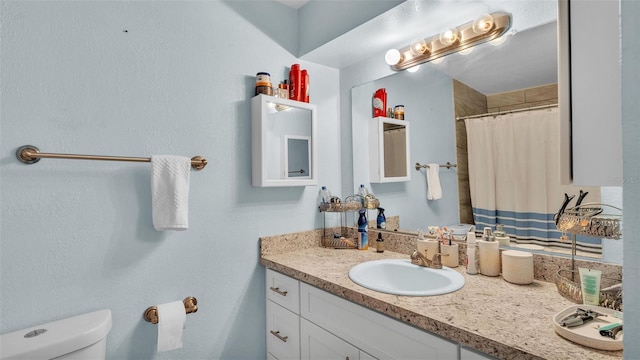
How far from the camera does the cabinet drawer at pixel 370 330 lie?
3.10ft

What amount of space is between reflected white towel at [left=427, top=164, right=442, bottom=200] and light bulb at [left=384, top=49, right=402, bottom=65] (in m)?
0.60

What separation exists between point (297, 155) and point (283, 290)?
2.35ft

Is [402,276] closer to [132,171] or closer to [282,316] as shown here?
[282,316]

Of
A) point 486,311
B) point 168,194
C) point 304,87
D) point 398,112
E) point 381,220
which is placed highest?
point 304,87

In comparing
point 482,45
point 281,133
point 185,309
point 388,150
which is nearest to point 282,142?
point 281,133

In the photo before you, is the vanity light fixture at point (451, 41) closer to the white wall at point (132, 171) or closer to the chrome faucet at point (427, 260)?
the white wall at point (132, 171)

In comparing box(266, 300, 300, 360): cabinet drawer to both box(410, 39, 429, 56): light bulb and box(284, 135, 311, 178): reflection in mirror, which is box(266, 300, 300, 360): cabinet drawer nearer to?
box(284, 135, 311, 178): reflection in mirror

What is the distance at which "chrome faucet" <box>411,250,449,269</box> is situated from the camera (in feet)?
4.58

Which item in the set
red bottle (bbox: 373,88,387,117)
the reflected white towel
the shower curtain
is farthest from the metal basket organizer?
red bottle (bbox: 373,88,387,117)

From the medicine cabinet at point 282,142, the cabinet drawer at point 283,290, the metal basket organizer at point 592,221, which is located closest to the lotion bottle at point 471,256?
the metal basket organizer at point 592,221

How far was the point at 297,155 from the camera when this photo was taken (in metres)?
1.80

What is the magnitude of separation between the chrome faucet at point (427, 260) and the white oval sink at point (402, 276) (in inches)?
0.7

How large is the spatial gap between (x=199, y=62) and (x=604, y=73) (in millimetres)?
1505

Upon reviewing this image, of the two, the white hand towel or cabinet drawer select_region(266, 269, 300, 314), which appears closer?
the white hand towel
